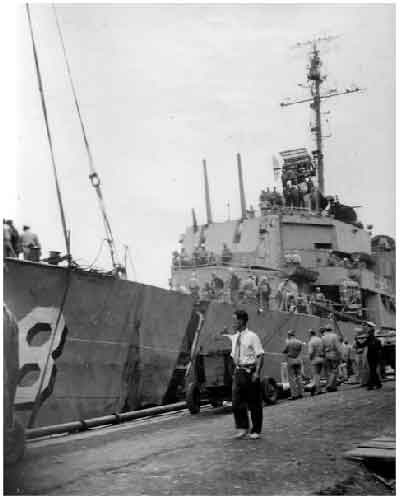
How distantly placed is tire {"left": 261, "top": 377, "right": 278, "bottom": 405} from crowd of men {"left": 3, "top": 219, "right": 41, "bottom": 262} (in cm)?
428

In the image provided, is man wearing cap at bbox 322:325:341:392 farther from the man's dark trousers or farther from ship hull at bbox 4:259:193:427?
the man's dark trousers

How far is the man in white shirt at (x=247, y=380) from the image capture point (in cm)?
649

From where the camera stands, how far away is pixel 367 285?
19234 millimetres

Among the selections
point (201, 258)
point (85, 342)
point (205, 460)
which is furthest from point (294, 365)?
point (201, 258)

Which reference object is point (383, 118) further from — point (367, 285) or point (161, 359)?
point (367, 285)

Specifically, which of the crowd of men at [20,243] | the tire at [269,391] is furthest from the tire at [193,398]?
the crowd of men at [20,243]

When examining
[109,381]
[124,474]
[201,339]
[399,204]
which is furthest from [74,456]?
[201,339]

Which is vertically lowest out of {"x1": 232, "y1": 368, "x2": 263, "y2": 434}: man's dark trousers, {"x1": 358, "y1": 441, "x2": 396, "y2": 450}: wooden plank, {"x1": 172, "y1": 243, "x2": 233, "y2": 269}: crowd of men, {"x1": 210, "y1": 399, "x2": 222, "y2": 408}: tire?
{"x1": 210, "y1": 399, "x2": 222, "y2": 408}: tire

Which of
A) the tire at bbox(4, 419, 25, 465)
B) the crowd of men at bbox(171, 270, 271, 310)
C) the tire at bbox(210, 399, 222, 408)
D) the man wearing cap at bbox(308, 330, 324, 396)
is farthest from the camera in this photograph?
the crowd of men at bbox(171, 270, 271, 310)

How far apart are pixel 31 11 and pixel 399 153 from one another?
13.8 ft

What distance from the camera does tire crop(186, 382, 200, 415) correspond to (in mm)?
9438

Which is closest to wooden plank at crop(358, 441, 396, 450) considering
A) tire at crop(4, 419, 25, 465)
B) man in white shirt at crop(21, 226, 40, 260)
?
tire at crop(4, 419, 25, 465)

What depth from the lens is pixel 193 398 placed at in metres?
9.44

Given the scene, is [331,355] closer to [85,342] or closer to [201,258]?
[85,342]
